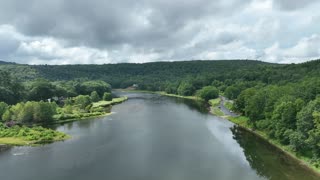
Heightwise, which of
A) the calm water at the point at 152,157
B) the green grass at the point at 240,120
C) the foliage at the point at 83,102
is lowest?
the calm water at the point at 152,157

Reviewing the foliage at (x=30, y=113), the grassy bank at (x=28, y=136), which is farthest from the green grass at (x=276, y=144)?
the foliage at (x=30, y=113)

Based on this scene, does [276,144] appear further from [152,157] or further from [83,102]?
[83,102]

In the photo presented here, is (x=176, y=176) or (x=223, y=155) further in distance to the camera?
(x=223, y=155)

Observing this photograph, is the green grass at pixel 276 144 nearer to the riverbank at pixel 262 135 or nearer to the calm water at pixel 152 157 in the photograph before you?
the riverbank at pixel 262 135

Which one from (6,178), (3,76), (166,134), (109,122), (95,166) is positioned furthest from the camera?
(3,76)

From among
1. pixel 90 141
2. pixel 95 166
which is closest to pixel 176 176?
pixel 95 166

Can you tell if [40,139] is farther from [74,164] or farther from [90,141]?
[74,164]

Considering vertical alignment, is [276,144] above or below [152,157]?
above

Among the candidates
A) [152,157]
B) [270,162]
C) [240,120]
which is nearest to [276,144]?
[270,162]
